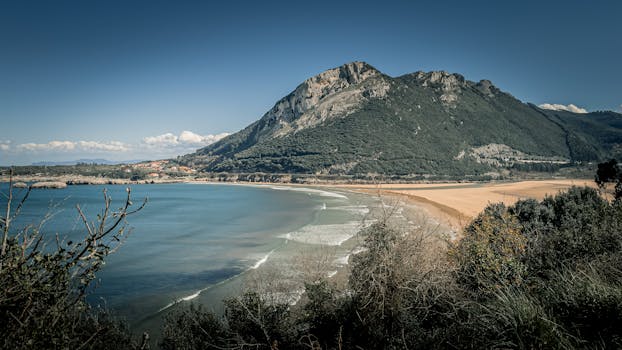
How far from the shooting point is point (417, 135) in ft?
411

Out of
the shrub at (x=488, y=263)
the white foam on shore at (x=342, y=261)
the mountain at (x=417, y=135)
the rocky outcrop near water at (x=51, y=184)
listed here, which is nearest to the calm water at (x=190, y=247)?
the white foam on shore at (x=342, y=261)

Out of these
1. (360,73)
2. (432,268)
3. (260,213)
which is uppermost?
(360,73)

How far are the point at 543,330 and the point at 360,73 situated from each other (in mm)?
177763

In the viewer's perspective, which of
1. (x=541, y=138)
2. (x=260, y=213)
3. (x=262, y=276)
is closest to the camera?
(x=262, y=276)

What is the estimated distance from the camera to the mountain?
4451 inches

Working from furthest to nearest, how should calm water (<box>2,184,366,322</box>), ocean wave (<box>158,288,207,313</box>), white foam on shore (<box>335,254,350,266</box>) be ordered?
white foam on shore (<box>335,254,350,266</box>), calm water (<box>2,184,366,322</box>), ocean wave (<box>158,288,207,313</box>)

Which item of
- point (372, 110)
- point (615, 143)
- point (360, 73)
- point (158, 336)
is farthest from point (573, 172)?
point (158, 336)

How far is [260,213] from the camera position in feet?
134

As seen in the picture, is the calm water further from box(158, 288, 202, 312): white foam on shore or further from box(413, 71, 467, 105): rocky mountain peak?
box(413, 71, 467, 105): rocky mountain peak

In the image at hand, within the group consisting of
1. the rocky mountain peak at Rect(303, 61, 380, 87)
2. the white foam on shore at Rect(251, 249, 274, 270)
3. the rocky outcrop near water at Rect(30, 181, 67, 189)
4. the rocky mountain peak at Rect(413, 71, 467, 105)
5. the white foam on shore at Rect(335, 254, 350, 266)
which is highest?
the rocky mountain peak at Rect(303, 61, 380, 87)

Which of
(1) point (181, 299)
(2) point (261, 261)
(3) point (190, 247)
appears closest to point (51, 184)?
(3) point (190, 247)

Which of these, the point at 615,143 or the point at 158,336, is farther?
the point at 615,143

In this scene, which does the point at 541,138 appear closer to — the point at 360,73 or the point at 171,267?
the point at 360,73

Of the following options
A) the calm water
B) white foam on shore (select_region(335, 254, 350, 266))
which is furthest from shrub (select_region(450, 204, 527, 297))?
the calm water
